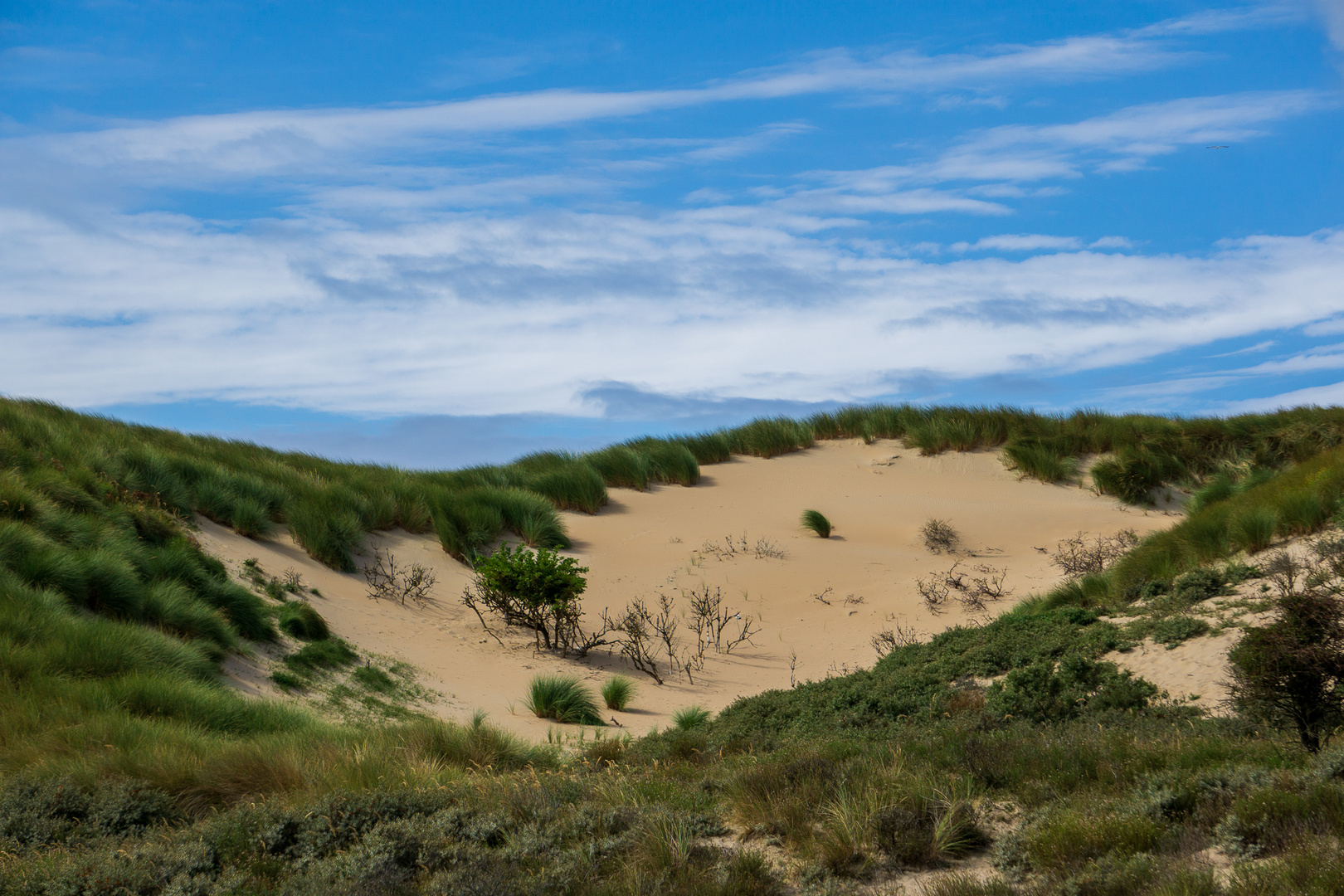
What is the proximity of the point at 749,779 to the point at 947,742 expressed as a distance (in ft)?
4.05

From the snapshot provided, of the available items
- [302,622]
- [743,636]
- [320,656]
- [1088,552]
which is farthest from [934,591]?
[302,622]

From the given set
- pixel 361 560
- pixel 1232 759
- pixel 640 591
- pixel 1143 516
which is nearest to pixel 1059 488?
pixel 1143 516

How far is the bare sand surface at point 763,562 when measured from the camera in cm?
998

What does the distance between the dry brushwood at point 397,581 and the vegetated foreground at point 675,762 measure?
1362 mm

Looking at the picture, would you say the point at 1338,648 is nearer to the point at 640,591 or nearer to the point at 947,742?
the point at 947,742

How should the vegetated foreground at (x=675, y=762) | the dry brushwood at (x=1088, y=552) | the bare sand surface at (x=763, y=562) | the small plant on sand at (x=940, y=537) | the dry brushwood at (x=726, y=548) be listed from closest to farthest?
the vegetated foreground at (x=675, y=762) → the bare sand surface at (x=763, y=562) → the dry brushwood at (x=1088, y=552) → the dry brushwood at (x=726, y=548) → the small plant on sand at (x=940, y=537)

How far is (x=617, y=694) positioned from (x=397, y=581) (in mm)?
4293

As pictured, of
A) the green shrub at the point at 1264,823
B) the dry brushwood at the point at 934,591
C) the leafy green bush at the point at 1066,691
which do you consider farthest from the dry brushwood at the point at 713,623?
the green shrub at the point at 1264,823

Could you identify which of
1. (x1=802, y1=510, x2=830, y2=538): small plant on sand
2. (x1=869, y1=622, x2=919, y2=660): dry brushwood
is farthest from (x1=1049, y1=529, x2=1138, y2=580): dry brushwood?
(x1=802, y1=510, x2=830, y2=538): small plant on sand

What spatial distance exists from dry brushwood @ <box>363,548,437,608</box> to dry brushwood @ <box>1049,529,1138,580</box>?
8.40m

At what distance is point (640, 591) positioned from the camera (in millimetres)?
12711

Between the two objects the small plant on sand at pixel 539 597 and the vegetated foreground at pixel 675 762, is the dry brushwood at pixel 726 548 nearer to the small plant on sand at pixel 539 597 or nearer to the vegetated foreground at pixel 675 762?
the small plant on sand at pixel 539 597

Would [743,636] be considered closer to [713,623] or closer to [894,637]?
[713,623]

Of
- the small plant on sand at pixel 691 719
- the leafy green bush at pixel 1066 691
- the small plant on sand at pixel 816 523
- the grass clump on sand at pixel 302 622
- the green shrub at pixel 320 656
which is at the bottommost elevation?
the small plant on sand at pixel 691 719
